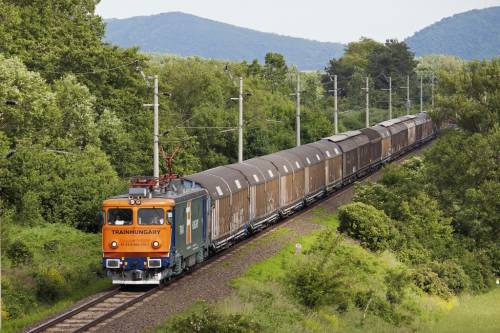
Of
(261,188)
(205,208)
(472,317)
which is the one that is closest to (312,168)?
(261,188)

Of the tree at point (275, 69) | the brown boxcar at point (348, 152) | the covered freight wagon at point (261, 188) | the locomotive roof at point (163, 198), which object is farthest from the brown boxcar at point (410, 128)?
the locomotive roof at point (163, 198)

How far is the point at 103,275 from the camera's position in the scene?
35.7 metres

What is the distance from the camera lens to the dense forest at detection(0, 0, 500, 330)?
38250 millimetres

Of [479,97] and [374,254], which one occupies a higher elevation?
[479,97]

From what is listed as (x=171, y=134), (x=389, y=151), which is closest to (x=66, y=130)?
(x=171, y=134)

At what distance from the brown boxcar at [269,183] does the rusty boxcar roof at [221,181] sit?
3.10m

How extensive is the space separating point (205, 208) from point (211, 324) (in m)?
12.0

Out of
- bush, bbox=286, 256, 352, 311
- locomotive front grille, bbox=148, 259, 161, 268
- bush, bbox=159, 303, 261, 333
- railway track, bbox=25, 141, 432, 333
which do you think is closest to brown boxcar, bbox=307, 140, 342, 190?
railway track, bbox=25, 141, 432, 333

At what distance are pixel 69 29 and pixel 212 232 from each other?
32.9 m

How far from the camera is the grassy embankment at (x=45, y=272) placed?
30128 mm

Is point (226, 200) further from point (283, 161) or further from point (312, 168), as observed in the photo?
point (312, 168)

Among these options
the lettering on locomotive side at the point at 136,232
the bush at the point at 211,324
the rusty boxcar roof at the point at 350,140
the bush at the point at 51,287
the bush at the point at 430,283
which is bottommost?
the bush at the point at 430,283

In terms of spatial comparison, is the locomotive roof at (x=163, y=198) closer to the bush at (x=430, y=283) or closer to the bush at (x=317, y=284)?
the bush at (x=317, y=284)

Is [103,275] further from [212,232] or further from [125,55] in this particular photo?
[125,55]
